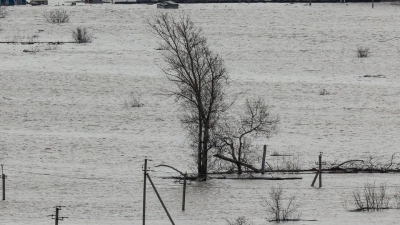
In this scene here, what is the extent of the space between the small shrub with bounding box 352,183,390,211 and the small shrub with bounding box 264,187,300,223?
1.70 metres

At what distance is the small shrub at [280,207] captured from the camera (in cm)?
2375

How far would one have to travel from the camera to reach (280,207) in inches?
974

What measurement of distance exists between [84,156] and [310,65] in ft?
67.4

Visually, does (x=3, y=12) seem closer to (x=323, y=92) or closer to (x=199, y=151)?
(x=323, y=92)

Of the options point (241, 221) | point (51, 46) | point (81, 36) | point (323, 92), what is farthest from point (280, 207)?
point (81, 36)

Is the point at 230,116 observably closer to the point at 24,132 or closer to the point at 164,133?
the point at 164,133

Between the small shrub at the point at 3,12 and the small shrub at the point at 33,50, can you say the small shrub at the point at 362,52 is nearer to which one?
the small shrub at the point at 33,50

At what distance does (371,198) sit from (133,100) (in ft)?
54.9

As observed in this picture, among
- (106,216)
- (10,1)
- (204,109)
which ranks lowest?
(106,216)

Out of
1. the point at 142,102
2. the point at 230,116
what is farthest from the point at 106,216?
the point at 142,102

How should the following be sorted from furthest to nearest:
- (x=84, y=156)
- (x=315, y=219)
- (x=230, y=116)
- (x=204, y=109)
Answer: (x=230, y=116), (x=84, y=156), (x=204, y=109), (x=315, y=219)

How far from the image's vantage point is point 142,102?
132 feet

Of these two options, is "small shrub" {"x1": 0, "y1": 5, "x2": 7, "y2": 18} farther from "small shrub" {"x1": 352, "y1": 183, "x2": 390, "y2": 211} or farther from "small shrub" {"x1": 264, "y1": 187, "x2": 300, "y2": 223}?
"small shrub" {"x1": 352, "y1": 183, "x2": 390, "y2": 211}

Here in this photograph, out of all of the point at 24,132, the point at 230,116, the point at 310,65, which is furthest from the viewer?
the point at 310,65
